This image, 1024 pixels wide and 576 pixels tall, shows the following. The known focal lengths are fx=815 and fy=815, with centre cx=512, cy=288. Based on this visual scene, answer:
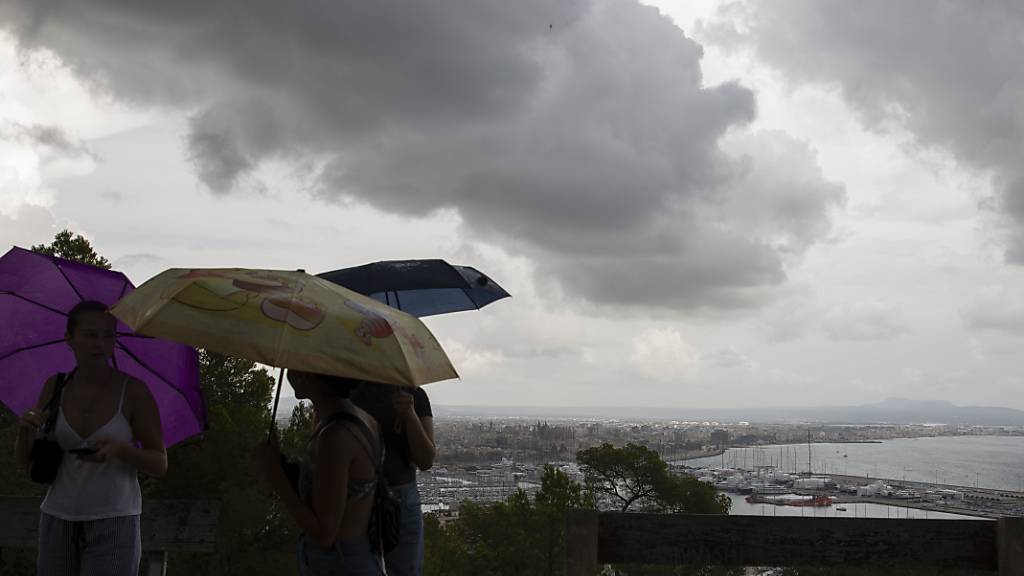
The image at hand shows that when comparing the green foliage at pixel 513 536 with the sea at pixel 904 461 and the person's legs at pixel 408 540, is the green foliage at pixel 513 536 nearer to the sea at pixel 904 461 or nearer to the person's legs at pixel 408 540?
the person's legs at pixel 408 540

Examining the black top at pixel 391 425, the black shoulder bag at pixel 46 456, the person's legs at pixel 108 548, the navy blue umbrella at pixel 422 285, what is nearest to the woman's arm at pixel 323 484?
the black top at pixel 391 425

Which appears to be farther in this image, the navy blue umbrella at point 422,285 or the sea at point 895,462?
the sea at point 895,462

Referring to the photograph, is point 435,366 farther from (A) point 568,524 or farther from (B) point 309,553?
(A) point 568,524

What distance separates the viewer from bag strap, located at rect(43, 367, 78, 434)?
122 inches

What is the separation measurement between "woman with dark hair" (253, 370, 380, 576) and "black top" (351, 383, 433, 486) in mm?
595

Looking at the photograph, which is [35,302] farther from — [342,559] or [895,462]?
[895,462]

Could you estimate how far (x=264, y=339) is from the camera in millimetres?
2516


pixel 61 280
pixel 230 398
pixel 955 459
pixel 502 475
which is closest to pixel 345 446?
pixel 61 280

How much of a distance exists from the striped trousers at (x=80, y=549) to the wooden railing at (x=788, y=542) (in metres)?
1.79

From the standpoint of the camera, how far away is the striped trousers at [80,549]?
3.06 meters

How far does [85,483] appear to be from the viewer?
3084mm

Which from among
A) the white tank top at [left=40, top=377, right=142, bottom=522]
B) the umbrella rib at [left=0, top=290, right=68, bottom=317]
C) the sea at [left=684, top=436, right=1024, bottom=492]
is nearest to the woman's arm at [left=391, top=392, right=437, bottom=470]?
Answer: the white tank top at [left=40, top=377, right=142, bottom=522]

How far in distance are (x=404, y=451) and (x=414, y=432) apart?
0.15 metres

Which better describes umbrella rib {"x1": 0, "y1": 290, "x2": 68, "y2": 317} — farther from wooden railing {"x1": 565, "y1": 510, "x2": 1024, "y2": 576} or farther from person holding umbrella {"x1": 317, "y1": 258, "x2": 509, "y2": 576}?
wooden railing {"x1": 565, "y1": 510, "x2": 1024, "y2": 576}
